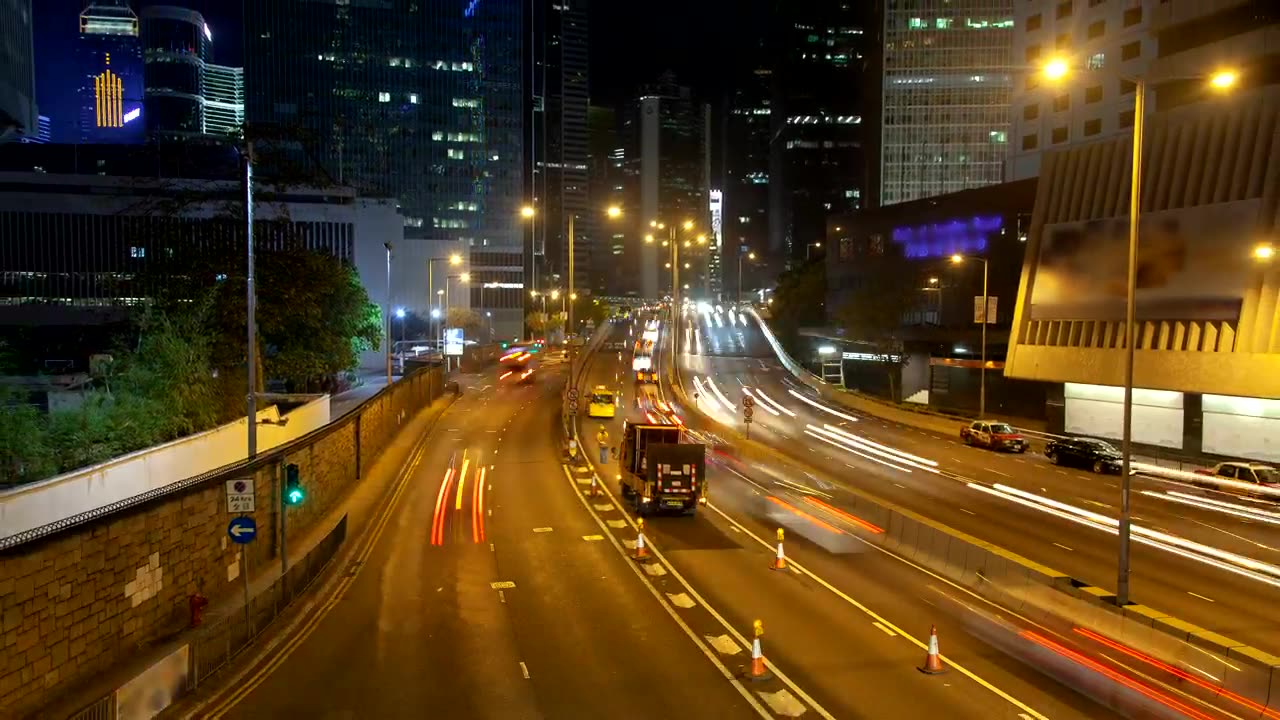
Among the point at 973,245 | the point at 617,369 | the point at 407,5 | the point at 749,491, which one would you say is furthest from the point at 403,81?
the point at 749,491

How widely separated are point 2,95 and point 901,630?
97.3m

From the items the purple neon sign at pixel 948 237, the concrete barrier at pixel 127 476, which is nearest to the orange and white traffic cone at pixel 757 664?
the concrete barrier at pixel 127 476

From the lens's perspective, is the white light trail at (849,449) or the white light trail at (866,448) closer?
the white light trail at (849,449)

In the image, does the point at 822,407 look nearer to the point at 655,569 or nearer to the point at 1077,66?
the point at 1077,66

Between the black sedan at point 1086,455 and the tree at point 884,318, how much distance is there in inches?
1336

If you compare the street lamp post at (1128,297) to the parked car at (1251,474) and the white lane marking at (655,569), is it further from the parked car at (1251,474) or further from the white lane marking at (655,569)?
the parked car at (1251,474)

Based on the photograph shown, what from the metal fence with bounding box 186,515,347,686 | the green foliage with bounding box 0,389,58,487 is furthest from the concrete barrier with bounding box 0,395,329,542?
the metal fence with bounding box 186,515,347,686

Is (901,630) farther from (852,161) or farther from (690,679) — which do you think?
(852,161)

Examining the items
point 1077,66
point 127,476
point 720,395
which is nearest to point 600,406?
point 720,395

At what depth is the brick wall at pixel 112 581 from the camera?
11844 mm

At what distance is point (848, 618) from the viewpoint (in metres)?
18.3

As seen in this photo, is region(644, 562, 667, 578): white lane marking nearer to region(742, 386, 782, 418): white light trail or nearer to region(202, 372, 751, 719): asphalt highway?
region(202, 372, 751, 719): asphalt highway

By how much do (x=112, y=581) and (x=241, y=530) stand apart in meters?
2.70

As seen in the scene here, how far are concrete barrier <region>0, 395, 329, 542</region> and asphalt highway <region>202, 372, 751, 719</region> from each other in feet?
17.1
